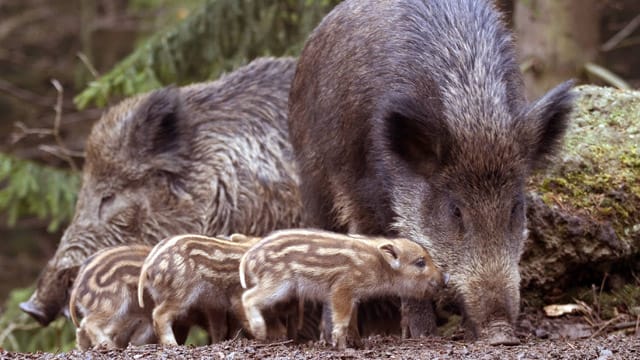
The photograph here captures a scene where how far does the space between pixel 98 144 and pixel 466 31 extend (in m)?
3.18

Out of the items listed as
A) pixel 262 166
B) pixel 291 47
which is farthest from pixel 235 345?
pixel 291 47

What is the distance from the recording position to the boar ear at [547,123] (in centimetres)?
564

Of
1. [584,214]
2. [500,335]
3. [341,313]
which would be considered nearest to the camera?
[500,335]

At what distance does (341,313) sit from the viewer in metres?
5.49

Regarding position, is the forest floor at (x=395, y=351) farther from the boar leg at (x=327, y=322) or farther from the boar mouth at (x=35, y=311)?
the boar mouth at (x=35, y=311)

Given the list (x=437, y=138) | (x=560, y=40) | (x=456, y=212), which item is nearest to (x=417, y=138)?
(x=437, y=138)

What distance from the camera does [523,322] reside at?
657 cm

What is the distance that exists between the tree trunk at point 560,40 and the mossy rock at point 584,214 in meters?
2.98

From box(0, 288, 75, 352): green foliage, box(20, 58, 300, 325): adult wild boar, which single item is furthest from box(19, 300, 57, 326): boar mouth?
box(0, 288, 75, 352): green foliage

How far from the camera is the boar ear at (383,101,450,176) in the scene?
553cm

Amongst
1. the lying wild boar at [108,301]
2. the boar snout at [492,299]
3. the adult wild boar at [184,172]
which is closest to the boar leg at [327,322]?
the boar snout at [492,299]

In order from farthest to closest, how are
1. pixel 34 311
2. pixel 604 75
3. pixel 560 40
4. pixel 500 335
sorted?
pixel 560 40 < pixel 604 75 < pixel 34 311 < pixel 500 335

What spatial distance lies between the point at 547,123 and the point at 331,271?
1.26 m

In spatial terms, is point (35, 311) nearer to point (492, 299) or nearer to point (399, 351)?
point (399, 351)
